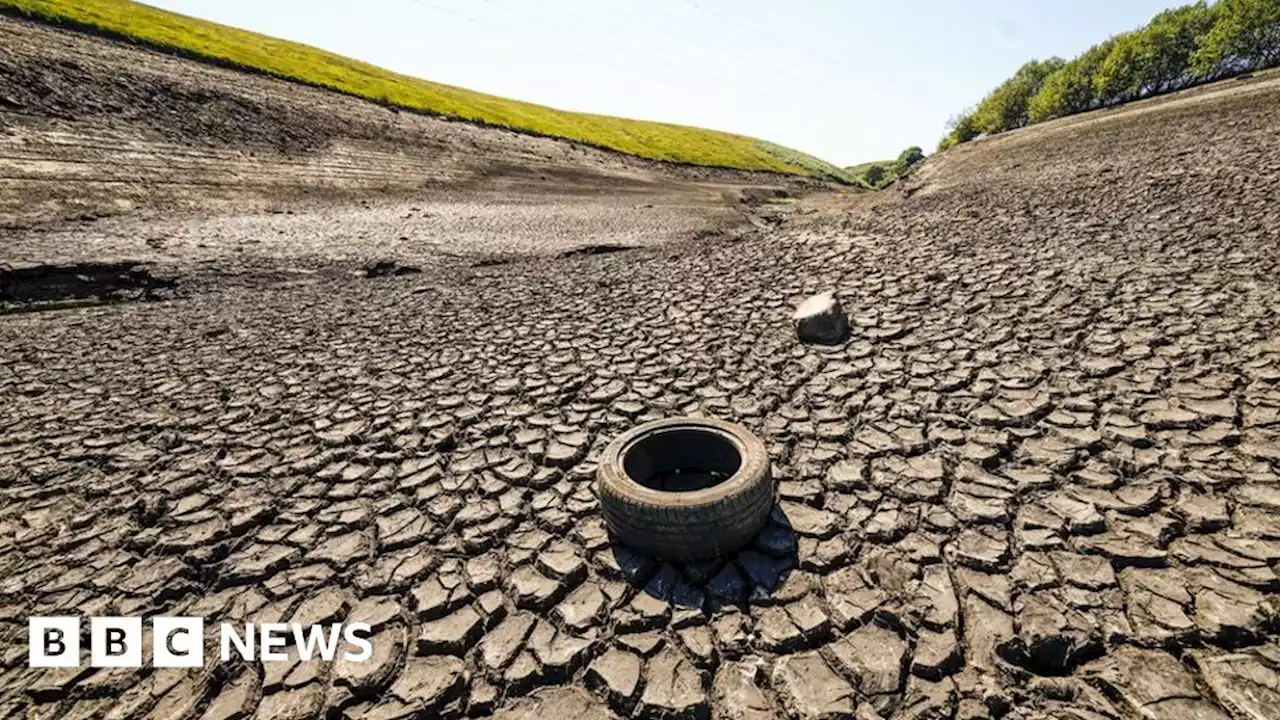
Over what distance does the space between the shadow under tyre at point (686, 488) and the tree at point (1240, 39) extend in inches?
1954

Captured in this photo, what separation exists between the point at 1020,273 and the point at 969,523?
5.43 metres

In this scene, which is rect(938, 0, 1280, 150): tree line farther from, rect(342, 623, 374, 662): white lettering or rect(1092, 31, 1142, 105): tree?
rect(342, 623, 374, 662): white lettering

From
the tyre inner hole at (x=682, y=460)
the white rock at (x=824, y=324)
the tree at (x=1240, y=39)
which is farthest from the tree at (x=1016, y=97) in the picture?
the tyre inner hole at (x=682, y=460)

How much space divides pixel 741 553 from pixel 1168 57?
53.7m

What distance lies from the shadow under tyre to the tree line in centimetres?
4972

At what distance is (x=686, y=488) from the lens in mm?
3953

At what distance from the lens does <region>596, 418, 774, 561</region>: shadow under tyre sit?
3.15 m

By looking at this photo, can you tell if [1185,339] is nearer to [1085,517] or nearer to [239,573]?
[1085,517]

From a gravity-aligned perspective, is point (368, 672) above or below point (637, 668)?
below

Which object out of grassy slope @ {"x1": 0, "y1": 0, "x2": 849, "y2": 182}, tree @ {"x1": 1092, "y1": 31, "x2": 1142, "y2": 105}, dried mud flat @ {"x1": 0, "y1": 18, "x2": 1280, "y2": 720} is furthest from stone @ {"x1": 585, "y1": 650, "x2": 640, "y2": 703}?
tree @ {"x1": 1092, "y1": 31, "x2": 1142, "y2": 105}

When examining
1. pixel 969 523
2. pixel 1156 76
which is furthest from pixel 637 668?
pixel 1156 76

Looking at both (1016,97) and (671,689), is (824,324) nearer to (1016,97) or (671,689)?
(671,689)

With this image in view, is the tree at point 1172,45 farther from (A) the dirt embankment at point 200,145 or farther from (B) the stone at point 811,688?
(B) the stone at point 811,688

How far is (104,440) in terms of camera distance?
4.84 m
